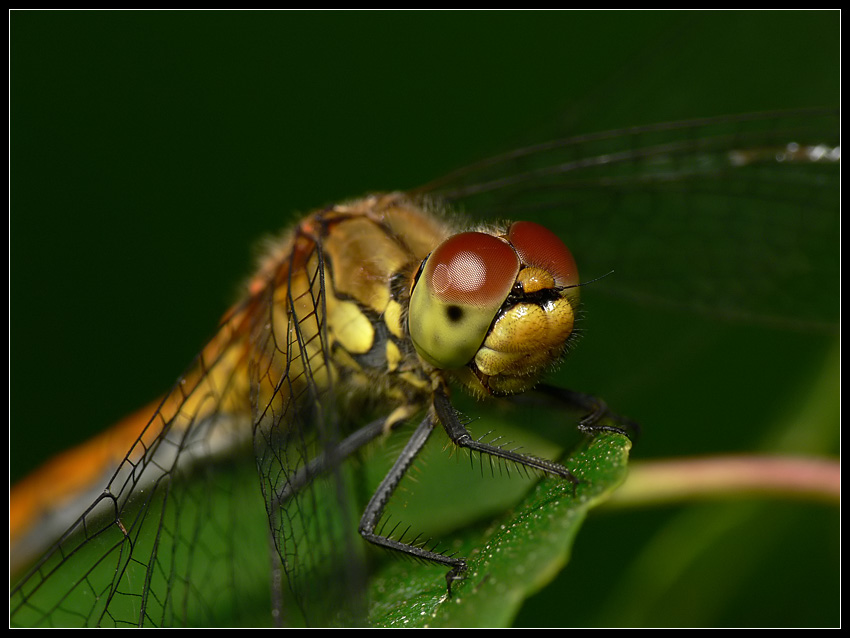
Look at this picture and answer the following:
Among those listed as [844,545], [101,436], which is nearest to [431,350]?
[844,545]

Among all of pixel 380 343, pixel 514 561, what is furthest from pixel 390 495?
pixel 514 561

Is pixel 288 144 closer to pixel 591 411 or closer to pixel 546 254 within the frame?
pixel 546 254

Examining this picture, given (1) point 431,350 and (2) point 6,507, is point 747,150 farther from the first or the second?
(2) point 6,507

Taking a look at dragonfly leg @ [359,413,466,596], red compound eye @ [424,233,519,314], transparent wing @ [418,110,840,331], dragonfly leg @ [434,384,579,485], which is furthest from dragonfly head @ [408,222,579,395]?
transparent wing @ [418,110,840,331]

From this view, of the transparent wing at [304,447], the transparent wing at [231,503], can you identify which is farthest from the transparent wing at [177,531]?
the transparent wing at [304,447]

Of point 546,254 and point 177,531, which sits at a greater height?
point 546,254
